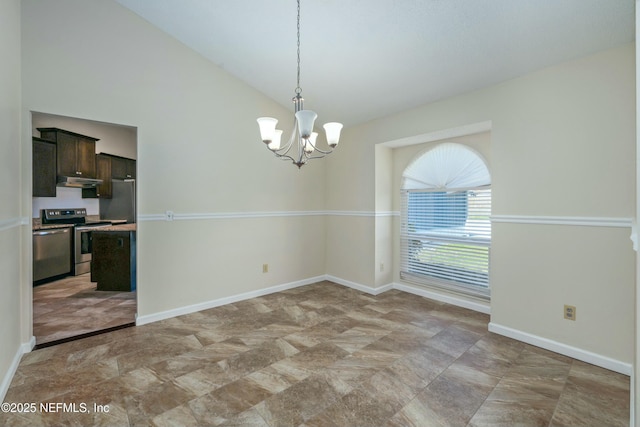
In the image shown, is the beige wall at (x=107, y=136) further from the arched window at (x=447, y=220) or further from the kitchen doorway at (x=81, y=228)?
the arched window at (x=447, y=220)

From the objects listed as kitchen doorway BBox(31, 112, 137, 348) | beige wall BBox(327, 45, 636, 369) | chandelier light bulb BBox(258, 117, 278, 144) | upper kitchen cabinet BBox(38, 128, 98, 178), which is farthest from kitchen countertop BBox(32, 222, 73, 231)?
beige wall BBox(327, 45, 636, 369)

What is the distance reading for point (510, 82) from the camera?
2.79 metres

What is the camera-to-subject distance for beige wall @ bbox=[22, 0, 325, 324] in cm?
262

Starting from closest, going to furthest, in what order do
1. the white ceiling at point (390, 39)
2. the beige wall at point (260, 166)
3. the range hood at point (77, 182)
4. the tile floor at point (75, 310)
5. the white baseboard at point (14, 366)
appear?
1. the white baseboard at point (14, 366)
2. the white ceiling at point (390, 39)
3. the beige wall at point (260, 166)
4. the tile floor at point (75, 310)
5. the range hood at point (77, 182)

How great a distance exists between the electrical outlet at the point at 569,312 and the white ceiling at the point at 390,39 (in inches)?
83.1

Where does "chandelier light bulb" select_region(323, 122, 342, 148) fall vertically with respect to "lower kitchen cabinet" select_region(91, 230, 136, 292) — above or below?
above

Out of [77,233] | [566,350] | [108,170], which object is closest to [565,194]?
[566,350]

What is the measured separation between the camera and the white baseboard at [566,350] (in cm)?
223

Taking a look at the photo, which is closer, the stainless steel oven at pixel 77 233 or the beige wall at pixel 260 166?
the beige wall at pixel 260 166

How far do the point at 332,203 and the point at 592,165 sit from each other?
314 cm

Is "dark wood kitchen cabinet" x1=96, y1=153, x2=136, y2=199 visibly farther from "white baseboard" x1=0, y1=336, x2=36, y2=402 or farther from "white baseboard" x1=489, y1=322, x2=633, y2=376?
"white baseboard" x1=489, y1=322, x2=633, y2=376

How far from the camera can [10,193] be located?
2.11 m

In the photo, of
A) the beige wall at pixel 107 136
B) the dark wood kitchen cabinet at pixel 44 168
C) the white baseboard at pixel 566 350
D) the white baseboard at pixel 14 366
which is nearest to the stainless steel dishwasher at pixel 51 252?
the dark wood kitchen cabinet at pixel 44 168

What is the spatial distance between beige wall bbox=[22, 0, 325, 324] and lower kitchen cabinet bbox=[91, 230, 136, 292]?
969 millimetres
